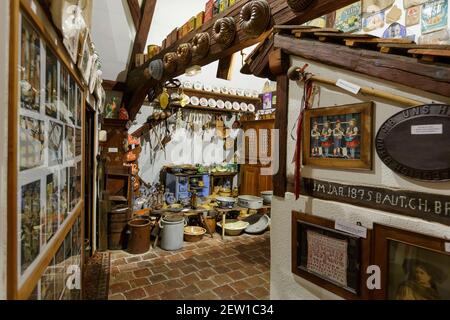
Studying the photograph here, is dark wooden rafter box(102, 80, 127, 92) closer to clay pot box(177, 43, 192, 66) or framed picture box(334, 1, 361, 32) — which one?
clay pot box(177, 43, 192, 66)

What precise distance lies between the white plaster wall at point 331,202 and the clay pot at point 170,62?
1978 millimetres

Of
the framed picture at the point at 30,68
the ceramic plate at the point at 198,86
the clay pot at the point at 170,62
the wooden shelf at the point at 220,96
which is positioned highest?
the ceramic plate at the point at 198,86

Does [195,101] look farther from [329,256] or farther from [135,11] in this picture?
[329,256]

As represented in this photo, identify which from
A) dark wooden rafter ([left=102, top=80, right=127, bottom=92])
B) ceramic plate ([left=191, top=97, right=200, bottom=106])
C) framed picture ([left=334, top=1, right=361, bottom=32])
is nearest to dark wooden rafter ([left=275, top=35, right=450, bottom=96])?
framed picture ([left=334, top=1, right=361, bottom=32])

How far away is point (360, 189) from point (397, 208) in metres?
0.20

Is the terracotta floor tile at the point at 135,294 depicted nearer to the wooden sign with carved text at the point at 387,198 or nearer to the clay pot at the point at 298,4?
the wooden sign with carved text at the point at 387,198

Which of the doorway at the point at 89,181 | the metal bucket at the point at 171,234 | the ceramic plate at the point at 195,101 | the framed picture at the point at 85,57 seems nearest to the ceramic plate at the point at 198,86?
the ceramic plate at the point at 195,101

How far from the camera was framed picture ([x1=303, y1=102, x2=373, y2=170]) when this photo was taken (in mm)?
1432

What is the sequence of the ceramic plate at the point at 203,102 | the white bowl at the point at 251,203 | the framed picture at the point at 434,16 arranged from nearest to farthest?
1. the framed picture at the point at 434,16
2. the white bowl at the point at 251,203
3. the ceramic plate at the point at 203,102

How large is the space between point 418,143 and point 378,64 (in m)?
0.45

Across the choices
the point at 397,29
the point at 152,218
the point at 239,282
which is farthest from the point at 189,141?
the point at 397,29

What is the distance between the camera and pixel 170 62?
3.41 metres

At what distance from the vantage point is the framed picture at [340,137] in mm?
1432
